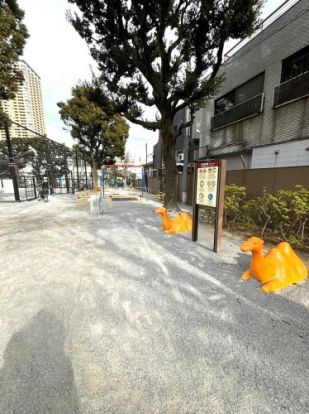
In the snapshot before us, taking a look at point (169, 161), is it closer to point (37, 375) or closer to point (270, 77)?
point (270, 77)

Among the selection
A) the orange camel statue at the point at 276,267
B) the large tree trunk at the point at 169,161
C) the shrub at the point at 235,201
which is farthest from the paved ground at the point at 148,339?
the large tree trunk at the point at 169,161

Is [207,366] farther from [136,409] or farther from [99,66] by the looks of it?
[99,66]

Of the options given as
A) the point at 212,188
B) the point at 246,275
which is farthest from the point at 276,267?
the point at 212,188

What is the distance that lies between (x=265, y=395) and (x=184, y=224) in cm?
423

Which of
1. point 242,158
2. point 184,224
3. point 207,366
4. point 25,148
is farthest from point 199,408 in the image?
point 25,148

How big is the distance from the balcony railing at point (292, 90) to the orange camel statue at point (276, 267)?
657 centimetres

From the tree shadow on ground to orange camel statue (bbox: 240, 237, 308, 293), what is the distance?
2.33 m

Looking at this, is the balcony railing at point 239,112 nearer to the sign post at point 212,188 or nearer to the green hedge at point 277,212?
the green hedge at point 277,212

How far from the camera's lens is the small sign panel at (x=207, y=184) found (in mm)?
3898

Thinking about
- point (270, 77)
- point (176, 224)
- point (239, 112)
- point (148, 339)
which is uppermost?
point (270, 77)

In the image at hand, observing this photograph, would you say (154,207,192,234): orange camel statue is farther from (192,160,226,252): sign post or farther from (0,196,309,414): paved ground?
(0,196,309,414): paved ground

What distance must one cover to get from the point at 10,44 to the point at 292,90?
1066cm

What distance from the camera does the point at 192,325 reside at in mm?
1978

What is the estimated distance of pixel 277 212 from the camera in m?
4.51
